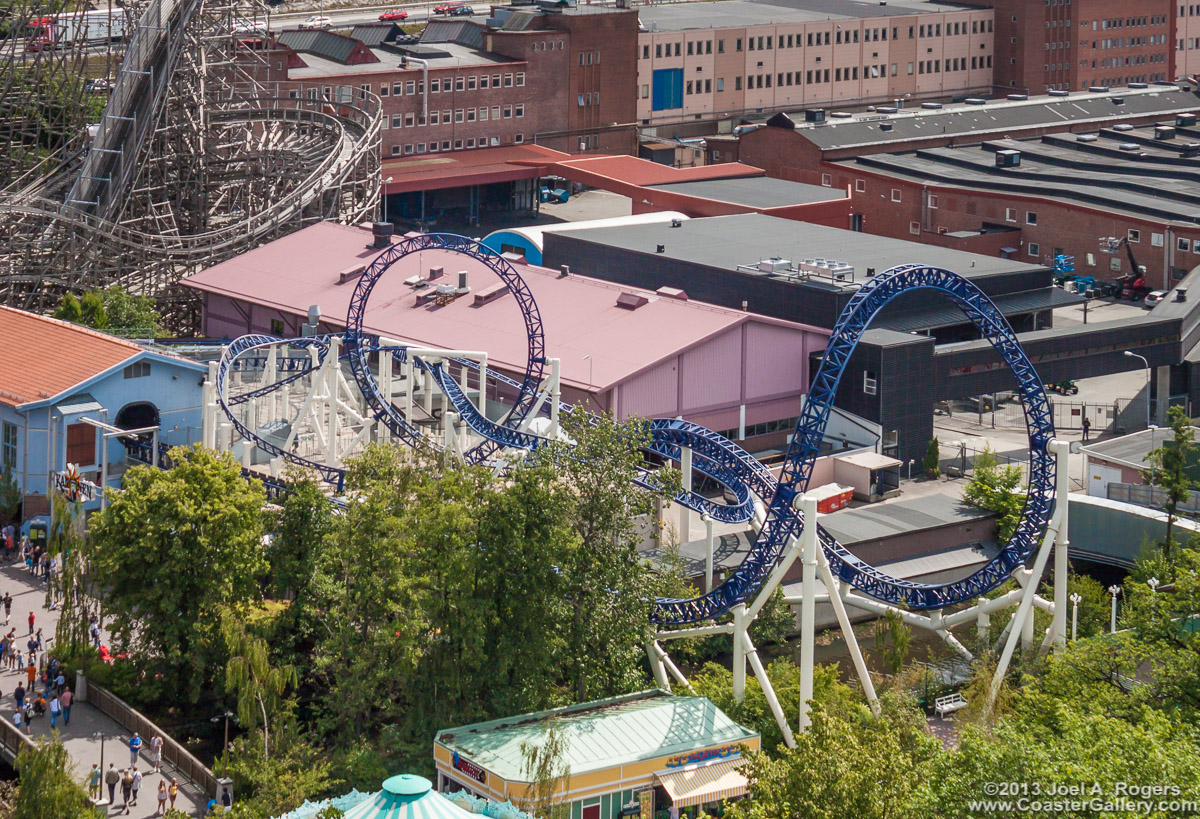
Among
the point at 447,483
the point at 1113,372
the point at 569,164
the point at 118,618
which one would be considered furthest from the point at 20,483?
the point at 569,164

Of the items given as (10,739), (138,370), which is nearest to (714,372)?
(138,370)

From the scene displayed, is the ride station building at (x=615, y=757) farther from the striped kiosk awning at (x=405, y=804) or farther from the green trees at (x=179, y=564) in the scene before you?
the green trees at (x=179, y=564)

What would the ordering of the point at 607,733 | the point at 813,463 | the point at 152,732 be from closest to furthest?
the point at 607,733 < the point at 813,463 < the point at 152,732

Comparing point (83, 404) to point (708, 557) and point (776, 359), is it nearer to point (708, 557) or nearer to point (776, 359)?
point (708, 557)

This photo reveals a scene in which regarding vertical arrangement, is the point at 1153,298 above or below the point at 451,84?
below

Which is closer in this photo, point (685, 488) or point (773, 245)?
→ point (685, 488)

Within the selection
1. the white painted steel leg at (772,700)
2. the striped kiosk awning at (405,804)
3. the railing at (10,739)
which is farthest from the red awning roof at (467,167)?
the striped kiosk awning at (405,804)

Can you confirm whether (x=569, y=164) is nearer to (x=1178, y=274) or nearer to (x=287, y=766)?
(x=1178, y=274)

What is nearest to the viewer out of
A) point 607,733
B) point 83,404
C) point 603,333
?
point 607,733
